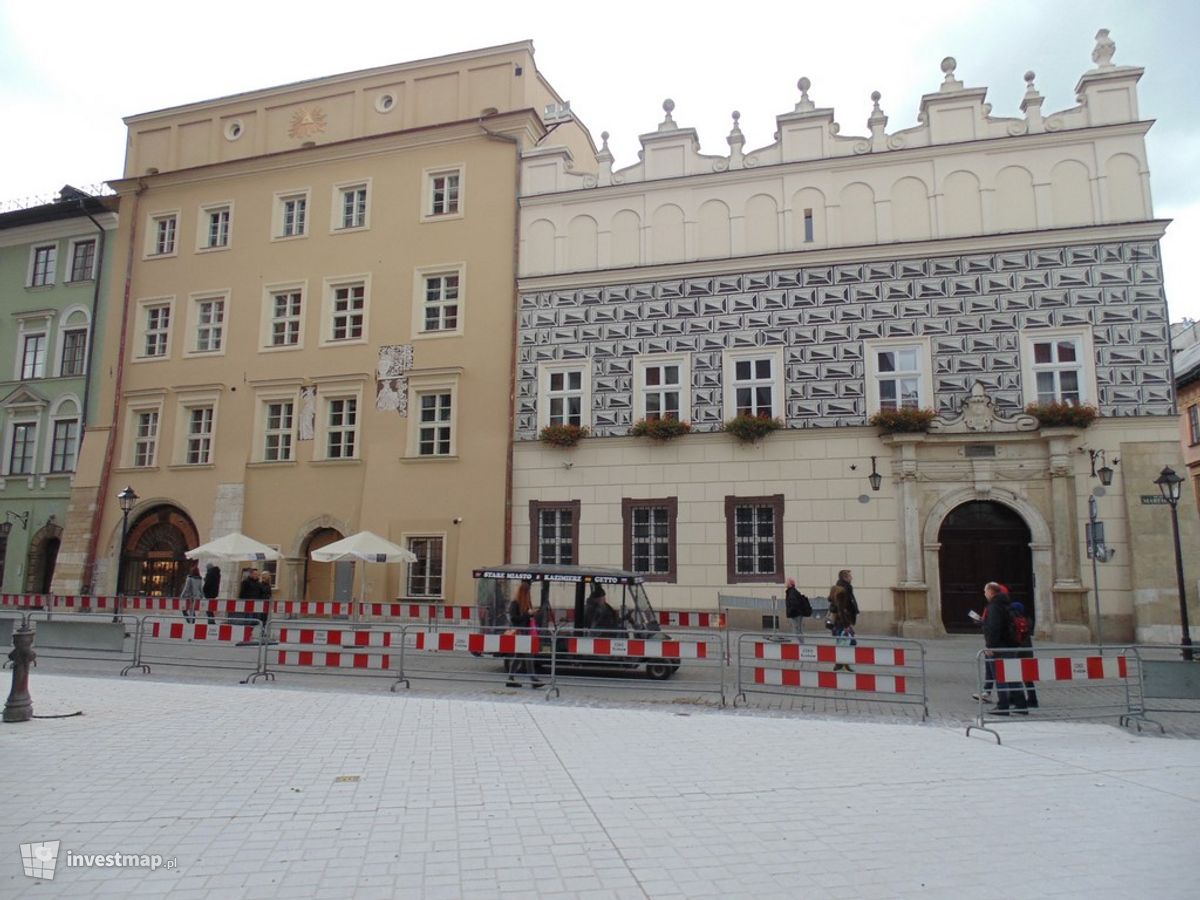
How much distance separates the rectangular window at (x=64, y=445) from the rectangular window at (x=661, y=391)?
65.5 ft

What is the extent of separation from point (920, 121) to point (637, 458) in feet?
36.8

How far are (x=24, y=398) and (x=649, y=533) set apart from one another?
23153 millimetres

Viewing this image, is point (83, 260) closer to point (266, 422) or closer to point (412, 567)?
point (266, 422)

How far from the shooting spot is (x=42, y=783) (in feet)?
22.8

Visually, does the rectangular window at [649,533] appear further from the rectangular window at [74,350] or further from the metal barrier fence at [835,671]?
the rectangular window at [74,350]

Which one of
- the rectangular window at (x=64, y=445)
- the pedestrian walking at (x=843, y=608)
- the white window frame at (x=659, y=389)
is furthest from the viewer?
the rectangular window at (x=64, y=445)

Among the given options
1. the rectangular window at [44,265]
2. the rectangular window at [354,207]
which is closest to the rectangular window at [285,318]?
the rectangular window at [354,207]

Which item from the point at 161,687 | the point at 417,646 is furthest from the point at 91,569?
the point at 417,646

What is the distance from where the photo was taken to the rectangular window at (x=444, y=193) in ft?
84.6

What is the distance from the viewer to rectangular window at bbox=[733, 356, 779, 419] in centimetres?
2173

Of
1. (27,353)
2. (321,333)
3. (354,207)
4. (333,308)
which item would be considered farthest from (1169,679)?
(27,353)

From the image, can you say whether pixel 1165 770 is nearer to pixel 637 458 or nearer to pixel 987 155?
pixel 637 458

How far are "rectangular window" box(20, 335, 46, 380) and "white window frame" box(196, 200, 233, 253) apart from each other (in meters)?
7.42

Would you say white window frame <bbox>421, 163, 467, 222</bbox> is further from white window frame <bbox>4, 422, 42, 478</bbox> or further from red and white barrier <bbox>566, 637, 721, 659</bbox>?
red and white barrier <bbox>566, 637, 721, 659</bbox>
